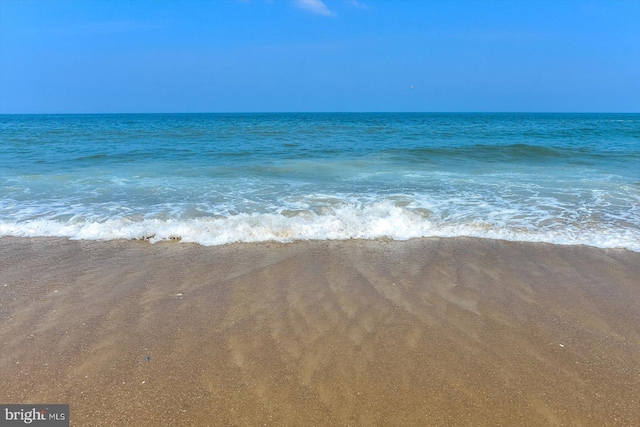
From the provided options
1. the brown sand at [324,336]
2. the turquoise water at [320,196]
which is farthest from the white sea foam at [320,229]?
the brown sand at [324,336]

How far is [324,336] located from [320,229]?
3.11m

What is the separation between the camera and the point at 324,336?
364 centimetres

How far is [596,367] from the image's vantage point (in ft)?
10.6

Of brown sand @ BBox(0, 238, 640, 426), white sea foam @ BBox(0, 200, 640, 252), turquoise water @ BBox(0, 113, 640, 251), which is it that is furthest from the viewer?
turquoise water @ BBox(0, 113, 640, 251)

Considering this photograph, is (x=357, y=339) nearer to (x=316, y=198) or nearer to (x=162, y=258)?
(x=162, y=258)

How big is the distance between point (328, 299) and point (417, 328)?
3.18 ft

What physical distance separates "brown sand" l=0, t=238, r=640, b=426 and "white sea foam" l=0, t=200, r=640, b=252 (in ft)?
1.98

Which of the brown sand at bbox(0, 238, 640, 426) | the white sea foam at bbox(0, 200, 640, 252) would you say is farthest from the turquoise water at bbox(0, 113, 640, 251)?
the brown sand at bbox(0, 238, 640, 426)

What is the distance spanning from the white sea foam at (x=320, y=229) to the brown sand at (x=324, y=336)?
60 centimetres

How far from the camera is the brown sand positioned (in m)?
2.81

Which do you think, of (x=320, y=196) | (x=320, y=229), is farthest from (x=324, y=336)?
(x=320, y=196)

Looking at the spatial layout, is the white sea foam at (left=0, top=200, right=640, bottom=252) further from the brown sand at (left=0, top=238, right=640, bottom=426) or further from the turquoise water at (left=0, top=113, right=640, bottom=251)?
the brown sand at (left=0, top=238, right=640, bottom=426)

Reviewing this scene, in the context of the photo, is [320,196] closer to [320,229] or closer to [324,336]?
[320,229]

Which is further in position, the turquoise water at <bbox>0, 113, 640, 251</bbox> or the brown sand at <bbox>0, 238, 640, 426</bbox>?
the turquoise water at <bbox>0, 113, 640, 251</bbox>
